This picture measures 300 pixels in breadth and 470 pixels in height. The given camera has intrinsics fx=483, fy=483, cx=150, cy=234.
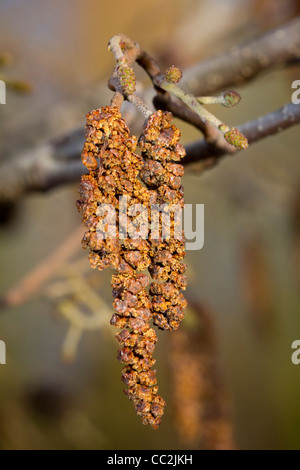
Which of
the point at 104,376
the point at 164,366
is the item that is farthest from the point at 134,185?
the point at 164,366

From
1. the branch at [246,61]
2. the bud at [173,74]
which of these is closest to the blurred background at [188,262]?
the branch at [246,61]

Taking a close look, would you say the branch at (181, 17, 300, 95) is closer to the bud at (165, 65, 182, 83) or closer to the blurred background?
the blurred background

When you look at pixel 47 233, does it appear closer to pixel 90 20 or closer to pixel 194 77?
pixel 90 20

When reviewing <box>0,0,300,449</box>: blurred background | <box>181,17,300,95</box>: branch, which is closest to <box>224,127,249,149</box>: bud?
<box>0,0,300,449</box>: blurred background

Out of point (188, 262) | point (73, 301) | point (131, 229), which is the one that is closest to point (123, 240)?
point (131, 229)
